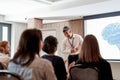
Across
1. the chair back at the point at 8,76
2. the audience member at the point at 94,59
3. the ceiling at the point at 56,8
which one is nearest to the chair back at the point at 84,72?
the audience member at the point at 94,59

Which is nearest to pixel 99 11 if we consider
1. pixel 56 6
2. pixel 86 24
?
pixel 86 24

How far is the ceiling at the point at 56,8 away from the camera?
16.9 ft

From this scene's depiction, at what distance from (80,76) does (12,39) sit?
627cm

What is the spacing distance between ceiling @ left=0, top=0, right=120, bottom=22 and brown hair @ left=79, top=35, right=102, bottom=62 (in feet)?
9.91

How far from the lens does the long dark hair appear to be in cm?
157

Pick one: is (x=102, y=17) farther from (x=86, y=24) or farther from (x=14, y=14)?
(x=14, y=14)

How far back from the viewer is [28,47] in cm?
159

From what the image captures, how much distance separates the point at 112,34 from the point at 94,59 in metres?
3.39

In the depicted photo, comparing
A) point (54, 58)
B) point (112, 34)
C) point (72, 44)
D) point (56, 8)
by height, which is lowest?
point (54, 58)

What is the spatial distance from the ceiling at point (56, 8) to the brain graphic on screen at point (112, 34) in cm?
46

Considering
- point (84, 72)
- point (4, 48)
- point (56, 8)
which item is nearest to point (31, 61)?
point (84, 72)

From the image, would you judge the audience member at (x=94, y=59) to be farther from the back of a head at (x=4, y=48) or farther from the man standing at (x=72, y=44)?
the man standing at (x=72, y=44)

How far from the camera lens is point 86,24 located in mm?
5750

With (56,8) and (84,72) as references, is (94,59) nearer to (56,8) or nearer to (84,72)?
(84,72)
